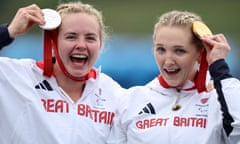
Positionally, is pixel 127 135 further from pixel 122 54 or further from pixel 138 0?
pixel 138 0

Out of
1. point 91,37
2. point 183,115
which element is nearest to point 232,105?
point 183,115

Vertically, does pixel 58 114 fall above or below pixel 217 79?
below

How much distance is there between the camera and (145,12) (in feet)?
41.7

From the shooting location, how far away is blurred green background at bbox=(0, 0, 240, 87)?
12375 millimetres

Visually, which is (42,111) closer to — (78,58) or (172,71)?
(78,58)

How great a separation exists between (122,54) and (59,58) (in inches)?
251

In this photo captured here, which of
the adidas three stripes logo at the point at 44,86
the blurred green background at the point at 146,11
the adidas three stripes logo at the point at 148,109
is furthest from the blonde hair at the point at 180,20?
the blurred green background at the point at 146,11

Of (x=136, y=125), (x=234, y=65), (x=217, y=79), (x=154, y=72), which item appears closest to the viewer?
(x=217, y=79)

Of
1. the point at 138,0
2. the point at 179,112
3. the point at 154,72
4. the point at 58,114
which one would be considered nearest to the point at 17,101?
the point at 58,114

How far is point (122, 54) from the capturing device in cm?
1018

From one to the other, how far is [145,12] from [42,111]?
9245 mm

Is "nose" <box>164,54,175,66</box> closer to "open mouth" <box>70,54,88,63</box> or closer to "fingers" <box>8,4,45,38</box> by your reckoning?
"open mouth" <box>70,54,88,63</box>

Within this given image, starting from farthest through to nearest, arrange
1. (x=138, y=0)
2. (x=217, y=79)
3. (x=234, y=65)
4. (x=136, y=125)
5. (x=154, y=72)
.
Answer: (x=138, y=0) < (x=234, y=65) < (x=154, y=72) < (x=136, y=125) < (x=217, y=79)

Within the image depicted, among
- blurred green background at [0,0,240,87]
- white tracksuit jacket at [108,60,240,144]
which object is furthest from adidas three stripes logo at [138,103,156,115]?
blurred green background at [0,0,240,87]
